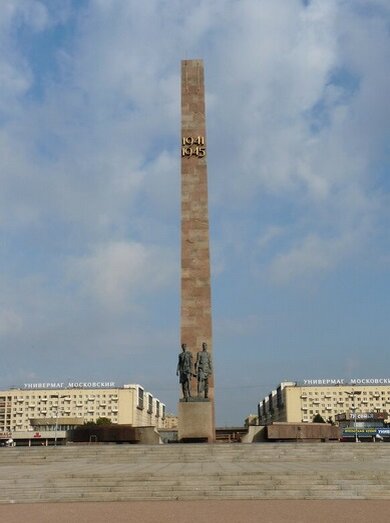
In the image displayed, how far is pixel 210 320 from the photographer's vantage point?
25016mm

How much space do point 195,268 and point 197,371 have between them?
5.12 m

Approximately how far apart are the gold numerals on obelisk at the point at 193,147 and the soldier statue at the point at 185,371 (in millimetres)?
9818

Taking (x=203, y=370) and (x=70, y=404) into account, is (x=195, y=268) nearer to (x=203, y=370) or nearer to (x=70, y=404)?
(x=203, y=370)

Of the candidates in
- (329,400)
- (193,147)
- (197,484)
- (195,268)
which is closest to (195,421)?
(195,268)

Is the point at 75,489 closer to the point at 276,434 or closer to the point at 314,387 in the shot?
the point at 276,434

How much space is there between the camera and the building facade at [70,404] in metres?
117

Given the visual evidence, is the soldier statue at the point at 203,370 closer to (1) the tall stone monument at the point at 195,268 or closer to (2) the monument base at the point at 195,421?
(1) the tall stone monument at the point at 195,268

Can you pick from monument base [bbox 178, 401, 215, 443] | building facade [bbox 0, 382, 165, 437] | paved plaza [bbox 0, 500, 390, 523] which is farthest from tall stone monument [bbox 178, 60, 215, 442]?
building facade [bbox 0, 382, 165, 437]

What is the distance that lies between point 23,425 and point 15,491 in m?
121

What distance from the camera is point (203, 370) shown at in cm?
2212

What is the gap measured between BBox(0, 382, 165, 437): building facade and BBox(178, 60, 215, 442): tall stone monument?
94.3 metres

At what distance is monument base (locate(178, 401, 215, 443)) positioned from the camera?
21656mm

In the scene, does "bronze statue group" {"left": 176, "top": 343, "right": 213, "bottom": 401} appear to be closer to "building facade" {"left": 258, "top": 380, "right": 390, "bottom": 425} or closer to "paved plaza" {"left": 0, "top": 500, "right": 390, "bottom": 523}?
"paved plaza" {"left": 0, "top": 500, "right": 390, "bottom": 523}

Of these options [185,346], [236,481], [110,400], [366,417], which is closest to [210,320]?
[185,346]
